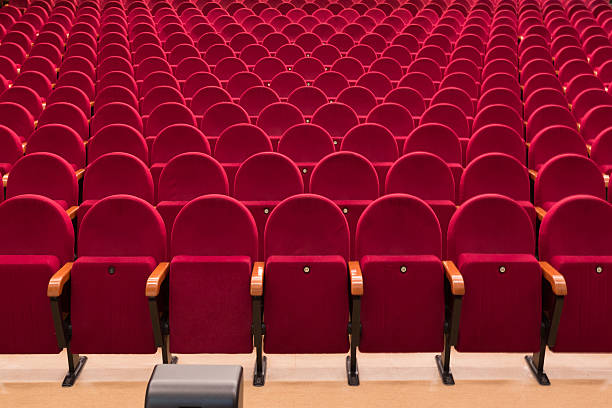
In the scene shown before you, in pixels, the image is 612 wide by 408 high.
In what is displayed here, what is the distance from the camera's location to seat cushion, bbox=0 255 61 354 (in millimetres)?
458

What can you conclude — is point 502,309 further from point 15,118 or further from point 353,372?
point 15,118

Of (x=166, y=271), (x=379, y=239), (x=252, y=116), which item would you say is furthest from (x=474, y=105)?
(x=166, y=271)

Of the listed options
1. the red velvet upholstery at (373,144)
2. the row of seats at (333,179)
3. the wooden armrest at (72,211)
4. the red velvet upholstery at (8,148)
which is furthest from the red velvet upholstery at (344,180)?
the red velvet upholstery at (8,148)

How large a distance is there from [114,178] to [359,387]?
326 mm

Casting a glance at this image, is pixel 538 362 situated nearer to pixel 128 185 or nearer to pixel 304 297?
pixel 304 297

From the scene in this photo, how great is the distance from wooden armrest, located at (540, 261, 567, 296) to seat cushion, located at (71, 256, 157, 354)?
300 millimetres

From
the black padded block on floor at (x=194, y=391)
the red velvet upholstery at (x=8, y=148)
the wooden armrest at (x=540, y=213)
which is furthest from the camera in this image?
the red velvet upholstery at (x=8, y=148)

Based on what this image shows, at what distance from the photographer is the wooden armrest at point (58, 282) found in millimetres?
436

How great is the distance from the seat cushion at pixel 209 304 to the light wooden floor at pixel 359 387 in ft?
0.10

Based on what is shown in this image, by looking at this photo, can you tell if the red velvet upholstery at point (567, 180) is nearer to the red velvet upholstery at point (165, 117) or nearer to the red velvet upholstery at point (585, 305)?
the red velvet upholstery at point (585, 305)

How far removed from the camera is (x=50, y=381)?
17.9 inches

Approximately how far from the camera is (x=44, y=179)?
609mm

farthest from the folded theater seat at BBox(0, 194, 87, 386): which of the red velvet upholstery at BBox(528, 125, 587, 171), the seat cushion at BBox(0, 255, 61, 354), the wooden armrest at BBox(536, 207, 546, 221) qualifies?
the red velvet upholstery at BBox(528, 125, 587, 171)

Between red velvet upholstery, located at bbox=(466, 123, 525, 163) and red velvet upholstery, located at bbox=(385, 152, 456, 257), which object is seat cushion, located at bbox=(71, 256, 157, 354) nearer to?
red velvet upholstery, located at bbox=(385, 152, 456, 257)
